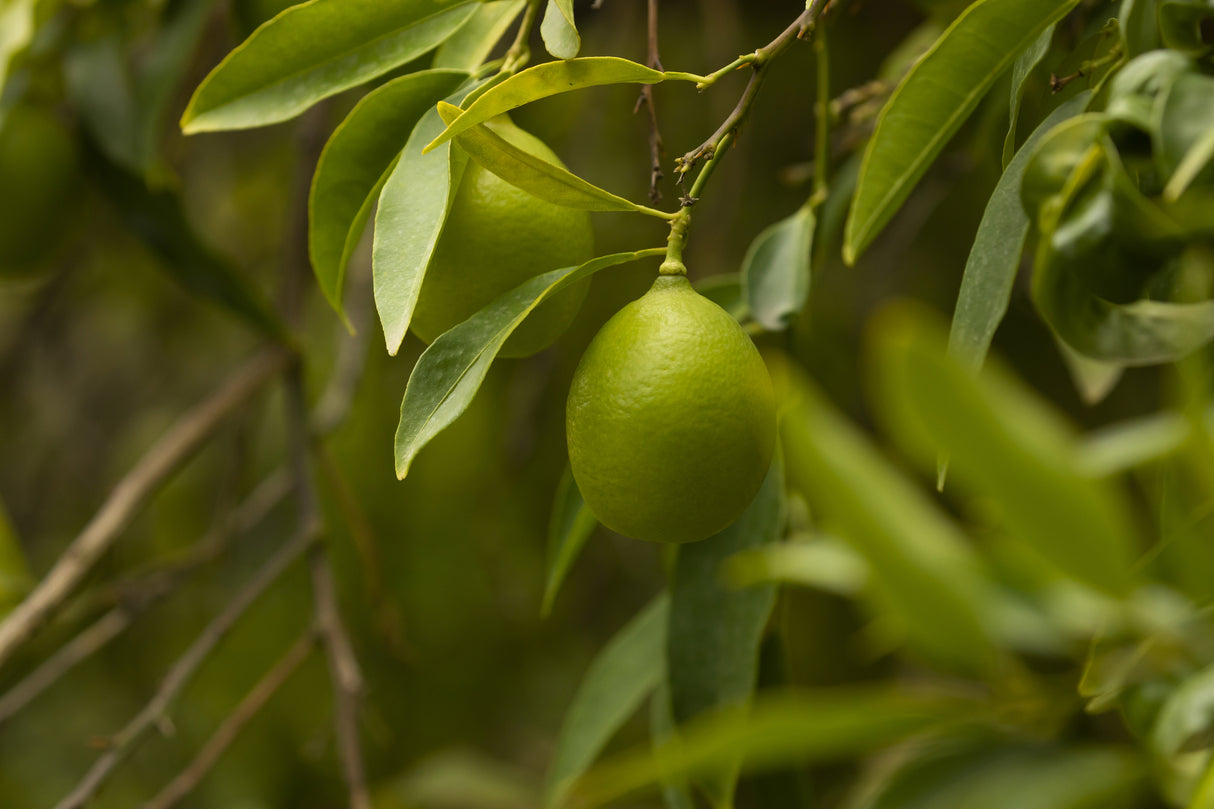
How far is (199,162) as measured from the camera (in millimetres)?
2066

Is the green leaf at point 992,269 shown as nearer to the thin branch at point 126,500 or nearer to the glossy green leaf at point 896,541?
the glossy green leaf at point 896,541

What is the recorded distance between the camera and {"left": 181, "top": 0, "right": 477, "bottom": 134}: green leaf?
0.65 m

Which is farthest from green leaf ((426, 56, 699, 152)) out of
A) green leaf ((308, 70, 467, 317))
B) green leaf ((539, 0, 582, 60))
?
green leaf ((308, 70, 467, 317))

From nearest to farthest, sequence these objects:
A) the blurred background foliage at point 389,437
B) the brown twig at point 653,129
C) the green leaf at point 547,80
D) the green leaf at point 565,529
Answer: the green leaf at point 547,80, the brown twig at point 653,129, the green leaf at point 565,529, the blurred background foliage at point 389,437

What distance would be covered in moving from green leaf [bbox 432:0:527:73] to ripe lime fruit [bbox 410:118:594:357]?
0.10m

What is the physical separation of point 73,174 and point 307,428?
0.39m

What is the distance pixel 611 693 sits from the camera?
2.91ft

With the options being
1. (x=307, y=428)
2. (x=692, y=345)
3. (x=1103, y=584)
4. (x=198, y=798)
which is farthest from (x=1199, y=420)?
(x=198, y=798)

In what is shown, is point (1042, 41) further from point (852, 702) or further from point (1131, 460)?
point (852, 702)

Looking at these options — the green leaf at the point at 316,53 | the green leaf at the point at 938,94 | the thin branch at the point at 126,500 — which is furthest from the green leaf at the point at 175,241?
the green leaf at the point at 938,94

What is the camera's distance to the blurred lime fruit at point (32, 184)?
1.09 metres

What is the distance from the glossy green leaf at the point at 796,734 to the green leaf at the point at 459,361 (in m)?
0.21

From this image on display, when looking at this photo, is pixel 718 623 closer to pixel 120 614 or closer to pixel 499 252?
pixel 499 252

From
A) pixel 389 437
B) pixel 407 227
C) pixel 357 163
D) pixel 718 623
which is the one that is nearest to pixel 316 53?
pixel 357 163
